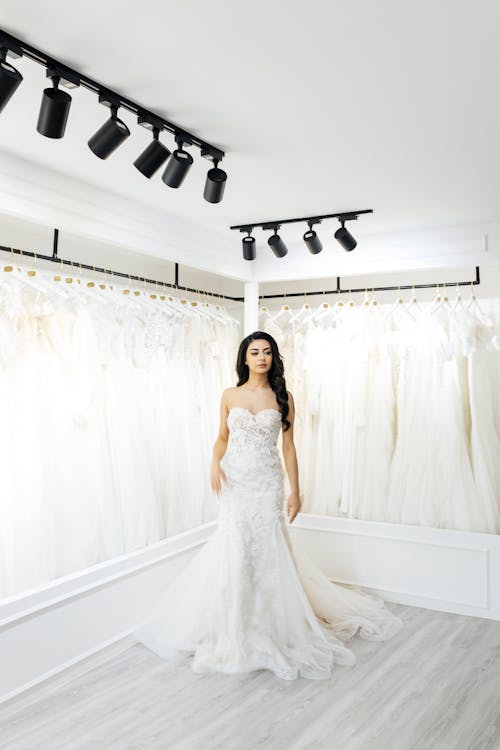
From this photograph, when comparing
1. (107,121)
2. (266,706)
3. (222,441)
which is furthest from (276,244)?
(266,706)

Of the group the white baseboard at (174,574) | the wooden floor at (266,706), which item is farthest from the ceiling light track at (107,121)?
the wooden floor at (266,706)

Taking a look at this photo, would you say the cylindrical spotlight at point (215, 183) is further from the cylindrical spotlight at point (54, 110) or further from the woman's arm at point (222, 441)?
the woman's arm at point (222, 441)

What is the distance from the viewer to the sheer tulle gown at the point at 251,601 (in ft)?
10.5

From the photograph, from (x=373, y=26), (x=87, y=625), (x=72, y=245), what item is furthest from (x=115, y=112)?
(x=87, y=625)

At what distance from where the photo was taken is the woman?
3.22m

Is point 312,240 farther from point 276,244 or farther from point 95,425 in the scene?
point 95,425

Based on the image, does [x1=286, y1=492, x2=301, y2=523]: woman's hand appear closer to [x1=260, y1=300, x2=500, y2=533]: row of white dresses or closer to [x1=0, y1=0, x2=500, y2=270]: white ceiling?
[x1=260, y1=300, x2=500, y2=533]: row of white dresses

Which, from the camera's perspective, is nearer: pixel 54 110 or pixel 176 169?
pixel 54 110

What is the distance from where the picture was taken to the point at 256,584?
338 centimetres

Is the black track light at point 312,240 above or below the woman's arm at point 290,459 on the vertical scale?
above

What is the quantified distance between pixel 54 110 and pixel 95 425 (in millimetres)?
1979

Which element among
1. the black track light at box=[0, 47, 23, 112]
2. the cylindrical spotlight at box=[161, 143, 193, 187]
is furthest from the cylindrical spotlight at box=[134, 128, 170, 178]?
the black track light at box=[0, 47, 23, 112]

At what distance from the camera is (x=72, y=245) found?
4188 millimetres

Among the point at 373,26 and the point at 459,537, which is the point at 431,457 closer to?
the point at 459,537
